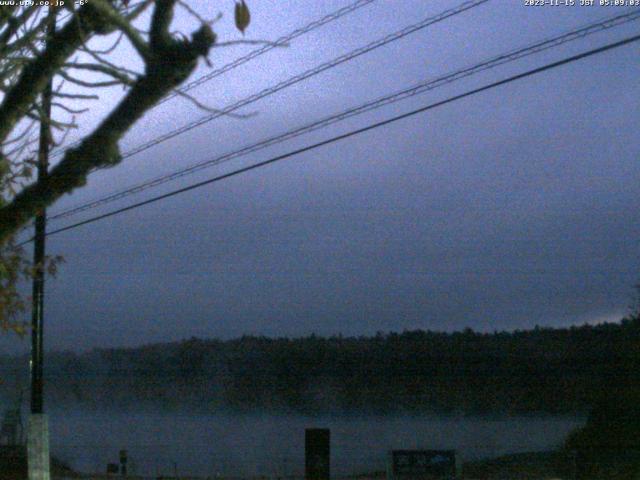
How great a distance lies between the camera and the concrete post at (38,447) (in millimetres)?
18969

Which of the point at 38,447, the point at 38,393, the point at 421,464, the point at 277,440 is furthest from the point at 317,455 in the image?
the point at 277,440

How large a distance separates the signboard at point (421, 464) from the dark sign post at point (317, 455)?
58.7 inches

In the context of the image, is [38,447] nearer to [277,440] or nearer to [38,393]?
[38,393]

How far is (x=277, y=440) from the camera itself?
3819cm

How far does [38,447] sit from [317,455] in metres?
5.79

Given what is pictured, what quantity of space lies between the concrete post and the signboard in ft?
23.9

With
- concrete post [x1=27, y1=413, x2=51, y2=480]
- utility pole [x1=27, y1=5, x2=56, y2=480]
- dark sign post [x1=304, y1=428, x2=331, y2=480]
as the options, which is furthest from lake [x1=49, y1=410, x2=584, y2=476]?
concrete post [x1=27, y1=413, x2=51, y2=480]

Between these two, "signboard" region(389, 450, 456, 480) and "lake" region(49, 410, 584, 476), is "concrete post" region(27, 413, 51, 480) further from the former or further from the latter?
"lake" region(49, 410, 584, 476)

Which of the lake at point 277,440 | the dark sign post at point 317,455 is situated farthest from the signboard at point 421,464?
the lake at point 277,440

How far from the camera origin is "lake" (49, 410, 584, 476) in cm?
3328

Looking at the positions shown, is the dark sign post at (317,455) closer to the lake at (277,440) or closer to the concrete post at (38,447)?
the concrete post at (38,447)

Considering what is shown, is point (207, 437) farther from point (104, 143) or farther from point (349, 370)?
point (104, 143)

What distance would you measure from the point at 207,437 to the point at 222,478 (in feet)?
38.5

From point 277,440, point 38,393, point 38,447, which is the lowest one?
point 277,440
